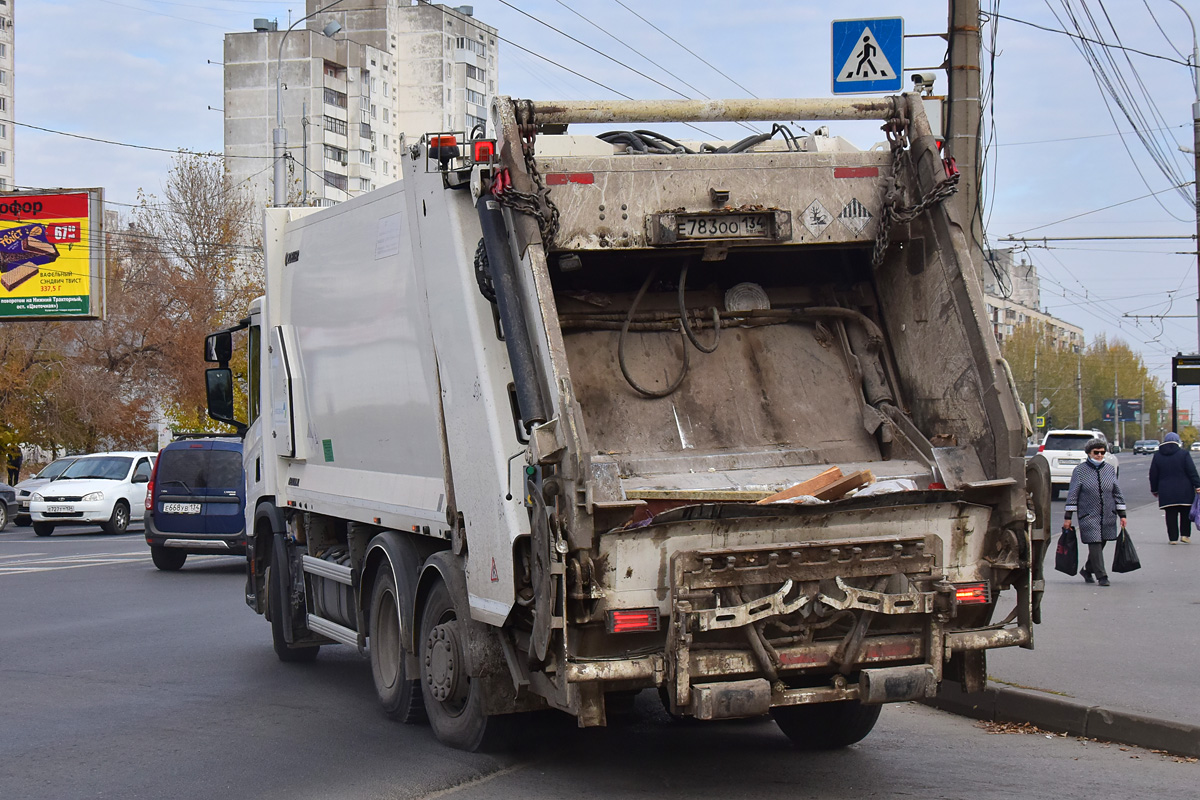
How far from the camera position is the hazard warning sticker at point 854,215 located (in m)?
6.71

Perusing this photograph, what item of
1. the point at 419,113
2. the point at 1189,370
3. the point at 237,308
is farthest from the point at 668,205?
the point at 419,113

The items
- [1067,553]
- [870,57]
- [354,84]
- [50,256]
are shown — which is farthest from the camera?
[354,84]

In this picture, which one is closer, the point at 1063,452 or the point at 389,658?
the point at 389,658

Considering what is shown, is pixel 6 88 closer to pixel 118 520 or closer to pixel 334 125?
pixel 334 125

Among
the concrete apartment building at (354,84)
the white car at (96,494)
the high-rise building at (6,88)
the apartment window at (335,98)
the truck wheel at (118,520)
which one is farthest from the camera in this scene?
the high-rise building at (6,88)

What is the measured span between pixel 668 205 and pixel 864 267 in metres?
1.30

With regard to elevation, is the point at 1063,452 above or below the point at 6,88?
below

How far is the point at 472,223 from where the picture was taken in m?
6.34

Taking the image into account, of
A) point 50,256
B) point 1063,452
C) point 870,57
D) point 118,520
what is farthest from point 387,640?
point 1063,452

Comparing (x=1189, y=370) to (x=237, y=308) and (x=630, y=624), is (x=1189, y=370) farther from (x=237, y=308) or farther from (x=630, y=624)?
(x=237, y=308)

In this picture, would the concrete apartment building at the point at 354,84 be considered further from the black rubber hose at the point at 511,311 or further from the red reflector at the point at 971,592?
the red reflector at the point at 971,592

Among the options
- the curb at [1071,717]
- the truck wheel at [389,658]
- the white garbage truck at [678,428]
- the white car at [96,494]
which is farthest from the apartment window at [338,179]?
the curb at [1071,717]

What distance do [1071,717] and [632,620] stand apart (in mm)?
3113

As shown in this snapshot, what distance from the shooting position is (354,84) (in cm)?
8544
